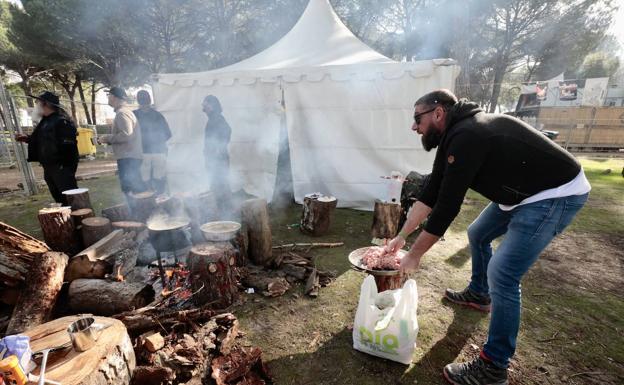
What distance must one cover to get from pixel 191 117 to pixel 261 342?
230 inches

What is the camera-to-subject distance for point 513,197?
→ 6.93 ft

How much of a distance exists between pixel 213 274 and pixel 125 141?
366cm

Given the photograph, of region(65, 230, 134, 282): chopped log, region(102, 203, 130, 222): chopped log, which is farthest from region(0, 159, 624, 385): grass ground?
region(102, 203, 130, 222): chopped log

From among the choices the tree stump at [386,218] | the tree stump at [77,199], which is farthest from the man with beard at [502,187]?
the tree stump at [77,199]

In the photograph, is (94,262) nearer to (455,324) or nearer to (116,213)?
(116,213)

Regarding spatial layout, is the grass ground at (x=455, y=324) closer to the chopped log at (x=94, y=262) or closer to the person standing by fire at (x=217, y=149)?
the chopped log at (x=94, y=262)

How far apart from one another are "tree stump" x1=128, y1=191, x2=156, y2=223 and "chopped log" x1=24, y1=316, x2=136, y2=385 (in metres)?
2.89

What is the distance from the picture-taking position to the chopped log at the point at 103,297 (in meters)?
3.02

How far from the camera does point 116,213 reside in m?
4.77

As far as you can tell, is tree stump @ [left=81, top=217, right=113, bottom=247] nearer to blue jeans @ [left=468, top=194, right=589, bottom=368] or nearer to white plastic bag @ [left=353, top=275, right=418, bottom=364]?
white plastic bag @ [left=353, top=275, right=418, bottom=364]

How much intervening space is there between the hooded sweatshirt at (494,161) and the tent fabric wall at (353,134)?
156 inches

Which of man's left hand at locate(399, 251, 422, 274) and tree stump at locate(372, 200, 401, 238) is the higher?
man's left hand at locate(399, 251, 422, 274)

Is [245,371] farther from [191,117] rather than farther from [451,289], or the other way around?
[191,117]

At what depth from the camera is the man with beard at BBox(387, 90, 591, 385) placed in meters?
1.98
